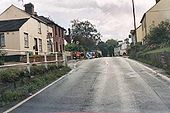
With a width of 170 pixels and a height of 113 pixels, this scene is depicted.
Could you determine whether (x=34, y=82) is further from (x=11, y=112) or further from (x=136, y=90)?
(x=11, y=112)

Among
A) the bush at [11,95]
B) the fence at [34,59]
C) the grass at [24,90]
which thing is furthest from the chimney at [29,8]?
the bush at [11,95]

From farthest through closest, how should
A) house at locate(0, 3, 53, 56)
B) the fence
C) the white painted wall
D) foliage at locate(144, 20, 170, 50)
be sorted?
the white painted wall
foliage at locate(144, 20, 170, 50)
house at locate(0, 3, 53, 56)
the fence

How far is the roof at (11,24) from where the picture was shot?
46.3 m

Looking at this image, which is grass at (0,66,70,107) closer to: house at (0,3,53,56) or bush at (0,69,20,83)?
bush at (0,69,20,83)

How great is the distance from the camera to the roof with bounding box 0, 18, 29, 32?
152ft

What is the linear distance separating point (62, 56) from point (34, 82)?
560 inches

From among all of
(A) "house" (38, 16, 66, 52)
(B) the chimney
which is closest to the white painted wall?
(B) the chimney

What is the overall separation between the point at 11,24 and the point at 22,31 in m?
2.52

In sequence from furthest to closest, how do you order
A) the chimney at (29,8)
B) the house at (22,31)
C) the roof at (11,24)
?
1. the chimney at (29,8)
2. the roof at (11,24)
3. the house at (22,31)

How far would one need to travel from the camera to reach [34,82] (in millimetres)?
17547

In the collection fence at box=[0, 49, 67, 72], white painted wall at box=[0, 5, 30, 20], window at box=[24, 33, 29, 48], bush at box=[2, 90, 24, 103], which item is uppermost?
white painted wall at box=[0, 5, 30, 20]

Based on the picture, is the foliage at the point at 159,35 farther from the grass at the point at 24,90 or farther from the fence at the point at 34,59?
the grass at the point at 24,90

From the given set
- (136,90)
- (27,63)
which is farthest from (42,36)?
(136,90)

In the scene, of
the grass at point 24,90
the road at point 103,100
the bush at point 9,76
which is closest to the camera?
the road at point 103,100
